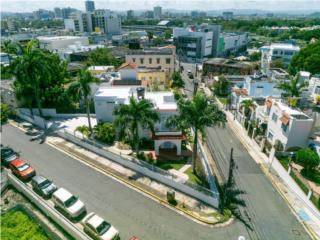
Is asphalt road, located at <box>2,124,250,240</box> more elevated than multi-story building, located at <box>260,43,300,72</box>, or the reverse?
multi-story building, located at <box>260,43,300,72</box>

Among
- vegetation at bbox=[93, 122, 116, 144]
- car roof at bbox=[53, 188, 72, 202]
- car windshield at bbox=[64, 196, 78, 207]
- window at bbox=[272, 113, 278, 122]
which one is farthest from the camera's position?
vegetation at bbox=[93, 122, 116, 144]

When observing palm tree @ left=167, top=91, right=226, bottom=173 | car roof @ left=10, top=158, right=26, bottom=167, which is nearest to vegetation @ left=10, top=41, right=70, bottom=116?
car roof @ left=10, top=158, right=26, bottom=167

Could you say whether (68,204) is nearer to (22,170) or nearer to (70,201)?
(70,201)

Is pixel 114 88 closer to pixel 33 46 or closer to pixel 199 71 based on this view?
pixel 33 46

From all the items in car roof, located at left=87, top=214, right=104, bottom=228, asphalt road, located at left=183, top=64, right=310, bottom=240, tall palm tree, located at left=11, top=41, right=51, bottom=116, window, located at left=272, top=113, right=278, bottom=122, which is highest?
tall palm tree, located at left=11, top=41, right=51, bottom=116

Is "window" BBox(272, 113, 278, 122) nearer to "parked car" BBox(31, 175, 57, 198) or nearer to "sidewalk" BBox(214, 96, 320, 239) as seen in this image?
"sidewalk" BBox(214, 96, 320, 239)

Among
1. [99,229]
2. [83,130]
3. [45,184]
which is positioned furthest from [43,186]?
[83,130]
